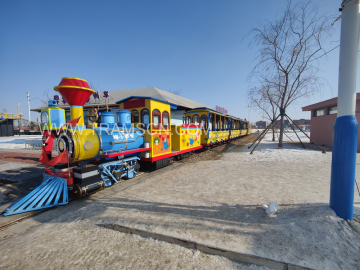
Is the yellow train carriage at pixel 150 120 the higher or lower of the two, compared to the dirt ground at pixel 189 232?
higher

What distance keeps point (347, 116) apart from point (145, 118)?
590 cm

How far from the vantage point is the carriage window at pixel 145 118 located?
6.84 m

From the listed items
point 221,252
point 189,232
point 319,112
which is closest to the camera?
point 221,252

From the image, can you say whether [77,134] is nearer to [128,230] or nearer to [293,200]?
[128,230]

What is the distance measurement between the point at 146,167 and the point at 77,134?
3931 mm

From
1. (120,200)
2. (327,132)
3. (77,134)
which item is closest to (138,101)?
(77,134)

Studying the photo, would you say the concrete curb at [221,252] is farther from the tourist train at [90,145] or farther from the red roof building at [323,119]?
the red roof building at [323,119]

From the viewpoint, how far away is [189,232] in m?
2.88

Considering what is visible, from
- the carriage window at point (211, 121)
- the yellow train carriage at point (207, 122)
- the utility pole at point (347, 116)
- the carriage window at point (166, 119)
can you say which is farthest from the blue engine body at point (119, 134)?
the carriage window at point (211, 121)

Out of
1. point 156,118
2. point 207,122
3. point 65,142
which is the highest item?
point 156,118

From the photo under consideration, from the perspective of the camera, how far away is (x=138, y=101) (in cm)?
696

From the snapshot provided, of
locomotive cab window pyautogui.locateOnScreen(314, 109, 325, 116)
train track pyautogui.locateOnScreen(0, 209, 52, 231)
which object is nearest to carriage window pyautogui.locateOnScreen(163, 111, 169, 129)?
train track pyautogui.locateOnScreen(0, 209, 52, 231)

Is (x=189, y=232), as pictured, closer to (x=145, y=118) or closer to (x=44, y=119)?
(x=145, y=118)

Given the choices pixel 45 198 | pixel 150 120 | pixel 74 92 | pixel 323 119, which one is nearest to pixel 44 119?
pixel 74 92
